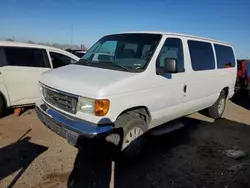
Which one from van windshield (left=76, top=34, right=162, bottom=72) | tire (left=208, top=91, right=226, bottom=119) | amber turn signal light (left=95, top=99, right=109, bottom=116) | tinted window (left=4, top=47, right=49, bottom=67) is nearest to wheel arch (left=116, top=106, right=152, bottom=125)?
amber turn signal light (left=95, top=99, right=109, bottom=116)

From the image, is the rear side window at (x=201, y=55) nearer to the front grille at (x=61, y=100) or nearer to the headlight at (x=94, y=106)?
the headlight at (x=94, y=106)

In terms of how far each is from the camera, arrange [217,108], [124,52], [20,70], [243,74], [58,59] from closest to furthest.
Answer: [124,52], [20,70], [217,108], [58,59], [243,74]

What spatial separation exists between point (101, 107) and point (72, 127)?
520 millimetres

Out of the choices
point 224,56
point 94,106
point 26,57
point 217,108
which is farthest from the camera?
point 217,108

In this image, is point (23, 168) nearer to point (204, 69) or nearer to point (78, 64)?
point (78, 64)

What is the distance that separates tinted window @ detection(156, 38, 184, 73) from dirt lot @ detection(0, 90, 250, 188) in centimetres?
163

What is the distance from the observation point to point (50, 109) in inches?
158

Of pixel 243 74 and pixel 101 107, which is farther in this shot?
pixel 243 74

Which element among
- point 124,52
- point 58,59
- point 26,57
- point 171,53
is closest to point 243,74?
point 171,53

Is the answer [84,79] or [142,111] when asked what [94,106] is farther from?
[142,111]

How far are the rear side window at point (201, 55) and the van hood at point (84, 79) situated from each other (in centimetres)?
196

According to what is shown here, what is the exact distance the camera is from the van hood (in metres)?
3.40

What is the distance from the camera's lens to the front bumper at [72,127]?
10.9 feet

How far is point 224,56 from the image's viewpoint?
6629mm
